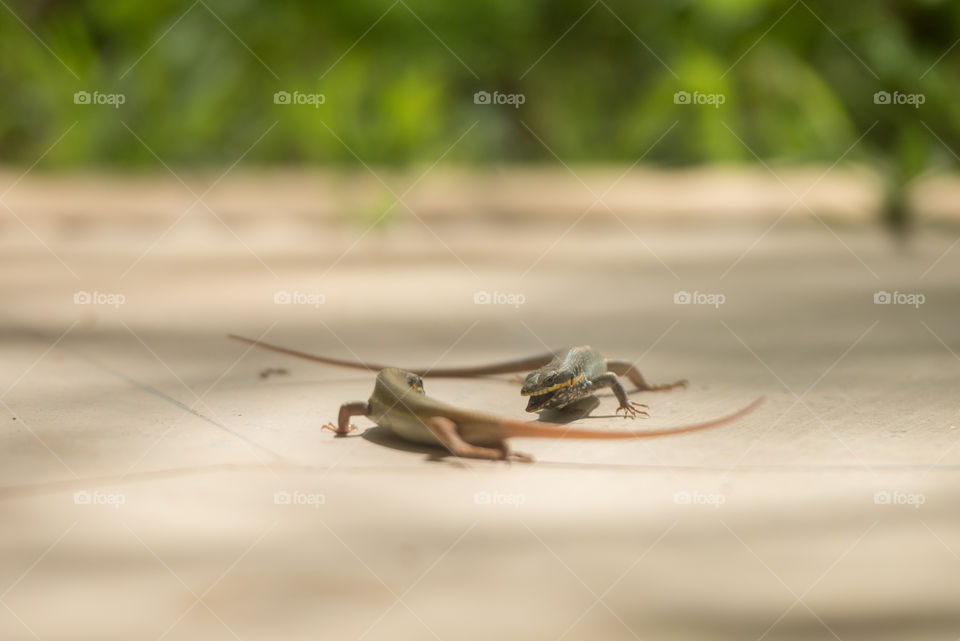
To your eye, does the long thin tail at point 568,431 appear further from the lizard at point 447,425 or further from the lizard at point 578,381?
the lizard at point 578,381

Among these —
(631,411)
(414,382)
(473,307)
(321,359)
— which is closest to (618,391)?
(631,411)

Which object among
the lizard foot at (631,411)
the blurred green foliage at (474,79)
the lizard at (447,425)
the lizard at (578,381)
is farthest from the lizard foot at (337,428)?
the blurred green foliage at (474,79)

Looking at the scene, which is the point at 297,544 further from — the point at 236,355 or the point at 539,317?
the point at 539,317

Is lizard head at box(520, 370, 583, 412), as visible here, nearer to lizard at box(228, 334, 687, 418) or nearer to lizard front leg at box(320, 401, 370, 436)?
lizard at box(228, 334, 687, 418)

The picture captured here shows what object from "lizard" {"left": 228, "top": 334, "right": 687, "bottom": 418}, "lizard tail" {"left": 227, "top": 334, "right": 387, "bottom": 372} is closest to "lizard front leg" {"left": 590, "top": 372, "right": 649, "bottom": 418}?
"lizard" {"left": 228, "top": 334, "right": 687, "bottom": 418}

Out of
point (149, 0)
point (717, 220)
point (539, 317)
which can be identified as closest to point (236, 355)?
point (539, 317)

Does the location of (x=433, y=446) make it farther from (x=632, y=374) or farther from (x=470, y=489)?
(x=632, y=374)
